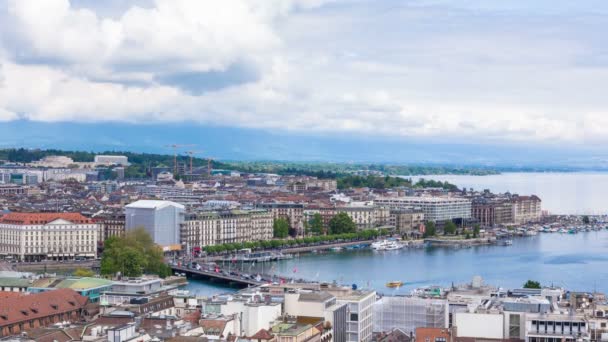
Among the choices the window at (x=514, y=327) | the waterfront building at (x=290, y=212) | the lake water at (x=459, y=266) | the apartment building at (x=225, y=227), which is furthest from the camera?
the waterfront building at (x=290, y=212)

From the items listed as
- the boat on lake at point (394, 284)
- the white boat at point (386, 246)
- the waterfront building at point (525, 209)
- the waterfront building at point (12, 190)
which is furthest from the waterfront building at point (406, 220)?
the boat on lake at point (394, 284)

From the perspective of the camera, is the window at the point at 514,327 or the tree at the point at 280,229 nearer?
the window at the point at 514,327

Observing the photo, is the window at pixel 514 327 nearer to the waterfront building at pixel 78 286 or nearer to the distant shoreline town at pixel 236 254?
the distant shoreline town at pixel 236 254

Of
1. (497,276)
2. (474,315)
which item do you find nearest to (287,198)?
(497,276)

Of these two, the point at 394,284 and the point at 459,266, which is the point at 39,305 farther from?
the point at 459,266

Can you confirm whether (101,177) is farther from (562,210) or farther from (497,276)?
(497,276)

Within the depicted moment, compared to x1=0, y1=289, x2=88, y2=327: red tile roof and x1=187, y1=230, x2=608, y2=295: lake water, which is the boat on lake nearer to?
x1=187, y1=230, x2=608, y2=295: lake water

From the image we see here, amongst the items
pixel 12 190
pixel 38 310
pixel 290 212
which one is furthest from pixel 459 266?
pixel 12 190

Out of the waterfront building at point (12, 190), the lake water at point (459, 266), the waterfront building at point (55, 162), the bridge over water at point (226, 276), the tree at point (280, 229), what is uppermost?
the waterfront building at point (55, 162)
